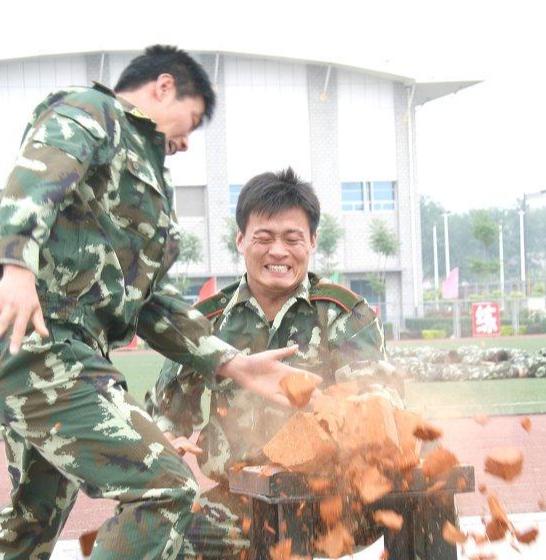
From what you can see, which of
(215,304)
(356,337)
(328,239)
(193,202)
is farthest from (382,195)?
(356,337)

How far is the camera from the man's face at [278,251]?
14.7 ft

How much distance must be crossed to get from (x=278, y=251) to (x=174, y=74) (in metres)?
0.96

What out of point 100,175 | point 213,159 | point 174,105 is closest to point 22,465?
point 100,175

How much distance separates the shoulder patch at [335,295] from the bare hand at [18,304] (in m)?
1.62

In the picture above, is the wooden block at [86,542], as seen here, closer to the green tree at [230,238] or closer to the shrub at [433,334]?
the shrub at [433,334]

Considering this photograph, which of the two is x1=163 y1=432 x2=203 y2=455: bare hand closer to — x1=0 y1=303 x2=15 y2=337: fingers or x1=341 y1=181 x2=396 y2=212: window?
x1=0 y1=303 x2=15 y2=337: fingers

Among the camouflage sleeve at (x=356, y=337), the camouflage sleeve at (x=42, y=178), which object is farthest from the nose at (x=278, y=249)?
the camouflage sleeve at (x=42, y=178)

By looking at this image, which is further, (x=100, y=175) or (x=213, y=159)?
(x=213, y=159)

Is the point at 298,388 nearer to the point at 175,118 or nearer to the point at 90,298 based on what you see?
the point at 90,298

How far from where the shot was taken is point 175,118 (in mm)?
3678

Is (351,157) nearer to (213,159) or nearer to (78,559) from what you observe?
(213,159)

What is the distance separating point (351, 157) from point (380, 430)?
157 ft

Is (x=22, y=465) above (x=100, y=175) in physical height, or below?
below

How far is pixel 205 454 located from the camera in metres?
4.49
